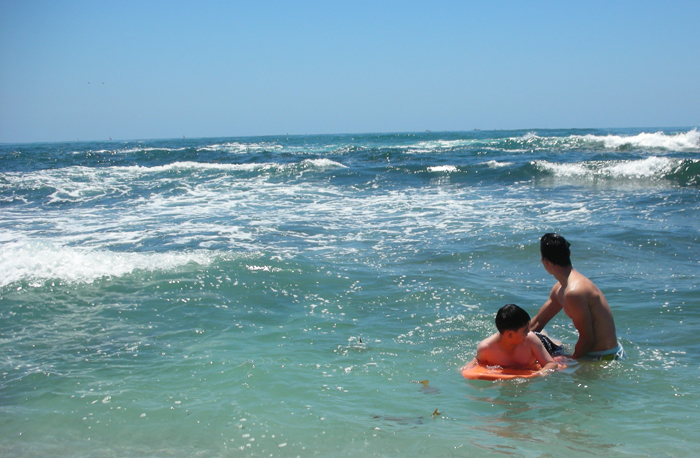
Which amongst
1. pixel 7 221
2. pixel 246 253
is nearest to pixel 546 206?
pixel 246 253

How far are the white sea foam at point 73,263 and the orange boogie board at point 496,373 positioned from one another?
4542mm

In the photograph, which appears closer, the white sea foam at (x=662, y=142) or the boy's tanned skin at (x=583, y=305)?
the boy's tanned skin at (x=583, y=305)

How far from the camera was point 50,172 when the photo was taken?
2297 cm

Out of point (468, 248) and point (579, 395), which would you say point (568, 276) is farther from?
point (468, 248)

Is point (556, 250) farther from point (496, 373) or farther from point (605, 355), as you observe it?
point (496, 373)

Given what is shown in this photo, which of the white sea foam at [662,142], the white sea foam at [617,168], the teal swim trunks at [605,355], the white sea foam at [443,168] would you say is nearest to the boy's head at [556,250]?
the teal swim trunks at [605,355]

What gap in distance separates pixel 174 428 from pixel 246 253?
4789 millimetres

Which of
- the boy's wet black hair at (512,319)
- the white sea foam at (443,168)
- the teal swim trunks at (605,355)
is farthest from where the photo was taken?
the white sea foam at (443,168)

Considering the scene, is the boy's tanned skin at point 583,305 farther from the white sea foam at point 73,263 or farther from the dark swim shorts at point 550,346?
the white sea foam at point 73,263

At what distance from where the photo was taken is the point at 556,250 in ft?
13.6

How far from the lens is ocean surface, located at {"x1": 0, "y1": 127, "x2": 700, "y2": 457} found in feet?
10.9

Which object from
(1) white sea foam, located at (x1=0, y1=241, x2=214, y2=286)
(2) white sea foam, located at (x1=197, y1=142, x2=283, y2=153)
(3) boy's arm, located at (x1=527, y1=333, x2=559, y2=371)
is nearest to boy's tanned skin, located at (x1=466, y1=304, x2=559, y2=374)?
(3) boy's arm, located at (x1=527, y1=333, x2=559, y2=371)

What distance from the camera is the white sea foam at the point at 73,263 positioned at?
681cm

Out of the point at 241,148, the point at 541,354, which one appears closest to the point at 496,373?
the point at 541,354
